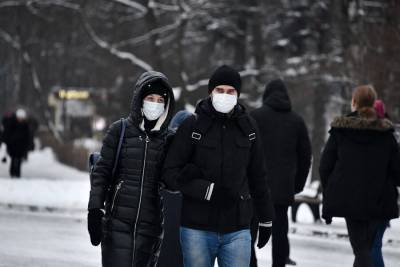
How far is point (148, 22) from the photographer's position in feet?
105

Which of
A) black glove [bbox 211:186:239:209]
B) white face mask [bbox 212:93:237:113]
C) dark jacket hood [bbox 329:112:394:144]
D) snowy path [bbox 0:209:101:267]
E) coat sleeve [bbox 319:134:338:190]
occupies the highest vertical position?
white face mask [bbox 212:93:237:113]

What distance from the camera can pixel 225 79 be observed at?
21.6 ft

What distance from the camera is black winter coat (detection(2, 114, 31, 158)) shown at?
79.6 feet

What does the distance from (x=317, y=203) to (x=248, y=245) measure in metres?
10.3

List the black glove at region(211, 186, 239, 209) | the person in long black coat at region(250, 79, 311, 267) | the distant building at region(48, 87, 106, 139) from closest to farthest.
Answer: the black glove at region(211, 186, 239, 209) < the person in long black coat at region(250, 79, 311, 267) < the distant building at region(48, 87, 106, 139)

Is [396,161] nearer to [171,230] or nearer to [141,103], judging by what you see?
[171,230]

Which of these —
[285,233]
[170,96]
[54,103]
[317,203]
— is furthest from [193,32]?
[54,103]

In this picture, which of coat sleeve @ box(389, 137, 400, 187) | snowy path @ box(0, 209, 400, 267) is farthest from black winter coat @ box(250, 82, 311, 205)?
snowy path @ box(0, 209, 400, 267)

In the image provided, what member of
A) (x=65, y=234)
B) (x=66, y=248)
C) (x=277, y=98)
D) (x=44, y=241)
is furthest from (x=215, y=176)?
(x=65, y=234)

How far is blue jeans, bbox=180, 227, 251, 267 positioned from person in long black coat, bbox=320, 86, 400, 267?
1.92 meters

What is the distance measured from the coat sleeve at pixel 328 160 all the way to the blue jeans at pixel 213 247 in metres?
1.97

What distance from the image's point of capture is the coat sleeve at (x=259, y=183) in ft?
21.8

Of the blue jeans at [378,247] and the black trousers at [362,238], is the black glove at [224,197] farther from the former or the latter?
the blue jeans at [378,247]

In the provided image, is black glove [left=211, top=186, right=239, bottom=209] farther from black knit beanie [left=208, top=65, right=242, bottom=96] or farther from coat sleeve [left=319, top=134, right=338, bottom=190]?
coat sleeve [left=319, top=134, right=338, bottom=190]
